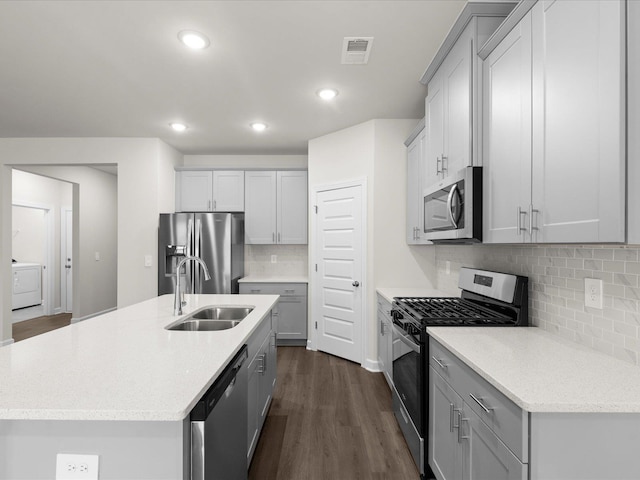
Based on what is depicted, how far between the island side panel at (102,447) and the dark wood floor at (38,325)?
17.0ft

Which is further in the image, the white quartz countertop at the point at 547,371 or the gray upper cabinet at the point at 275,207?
the gray upper cabinet at the point at 275,207

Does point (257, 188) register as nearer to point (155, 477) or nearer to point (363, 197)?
point (363, 197)

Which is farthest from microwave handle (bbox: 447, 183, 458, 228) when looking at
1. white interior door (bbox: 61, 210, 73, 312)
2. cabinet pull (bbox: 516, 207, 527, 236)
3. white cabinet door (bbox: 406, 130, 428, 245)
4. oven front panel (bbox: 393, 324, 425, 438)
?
white interior door (bbox: 61, 210, 73, 312)

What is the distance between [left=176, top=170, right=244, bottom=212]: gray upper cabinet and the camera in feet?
16.2

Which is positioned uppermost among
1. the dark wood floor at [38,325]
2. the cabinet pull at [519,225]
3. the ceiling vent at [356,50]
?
the ceiling vent at [356,50]

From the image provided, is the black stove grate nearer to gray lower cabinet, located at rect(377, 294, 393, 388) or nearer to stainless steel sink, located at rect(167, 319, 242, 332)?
gray lower cabinet, located at rect(377, 294, 393, 388)

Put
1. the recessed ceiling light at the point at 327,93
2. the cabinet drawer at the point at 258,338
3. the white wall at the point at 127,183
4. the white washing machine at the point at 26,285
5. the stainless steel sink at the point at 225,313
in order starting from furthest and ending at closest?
the white washing machine at the point at 26,285, the white wall at the point at 127,183, the recessed ceiling light at the point at 327,93, the stainless steel sink at the point at 225,313, the cabinet drawer at the point at 258,338

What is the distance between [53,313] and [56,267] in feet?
2.84

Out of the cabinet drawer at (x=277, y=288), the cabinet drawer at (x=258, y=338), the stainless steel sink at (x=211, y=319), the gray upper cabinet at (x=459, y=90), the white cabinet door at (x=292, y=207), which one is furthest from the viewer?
the white cabinet door at (x=292, y=207)

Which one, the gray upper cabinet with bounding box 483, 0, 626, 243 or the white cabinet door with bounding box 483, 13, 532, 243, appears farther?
the white cabinet door with bounding box 483, 13, 532, 243

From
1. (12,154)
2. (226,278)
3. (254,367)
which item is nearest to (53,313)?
(12,154)

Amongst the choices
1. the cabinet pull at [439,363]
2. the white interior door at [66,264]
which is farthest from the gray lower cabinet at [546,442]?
the white interior door at [66,264]

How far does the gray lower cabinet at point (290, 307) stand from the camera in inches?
182

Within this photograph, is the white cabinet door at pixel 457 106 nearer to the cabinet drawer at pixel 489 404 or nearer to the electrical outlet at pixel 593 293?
the electrical outlet at pixel 593 293
